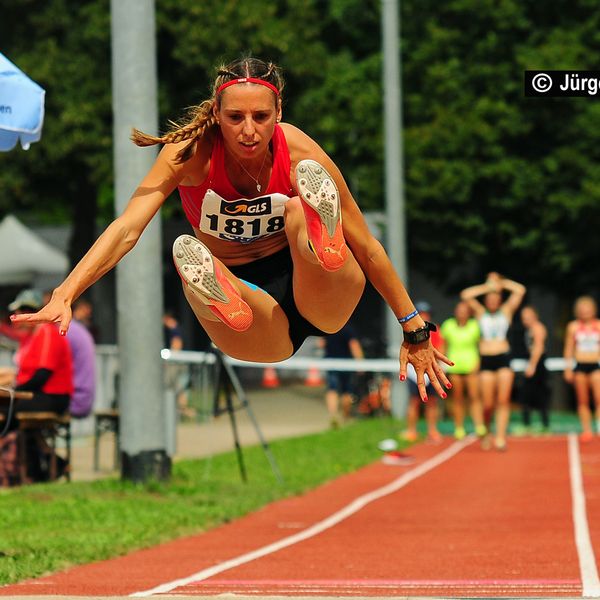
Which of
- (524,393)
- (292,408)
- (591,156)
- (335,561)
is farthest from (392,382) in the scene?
(335,561)

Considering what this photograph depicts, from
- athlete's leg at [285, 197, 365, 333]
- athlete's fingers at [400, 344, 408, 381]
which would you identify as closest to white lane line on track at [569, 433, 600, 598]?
athlete's fingers at [400, 344, 408, 381]

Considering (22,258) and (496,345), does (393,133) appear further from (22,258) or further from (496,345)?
(22,258)

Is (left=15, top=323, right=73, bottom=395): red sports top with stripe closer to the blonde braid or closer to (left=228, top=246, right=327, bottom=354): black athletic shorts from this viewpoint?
(left=228, top=246, right=327, bottom=354): black athletic shorts

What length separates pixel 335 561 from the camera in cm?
946

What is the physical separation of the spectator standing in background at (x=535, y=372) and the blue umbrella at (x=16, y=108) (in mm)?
11918

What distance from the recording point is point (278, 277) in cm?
689

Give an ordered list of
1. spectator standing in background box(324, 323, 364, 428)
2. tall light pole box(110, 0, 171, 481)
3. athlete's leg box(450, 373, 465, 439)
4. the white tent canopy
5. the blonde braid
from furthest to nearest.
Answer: the white tent canopy
spectator standing in background box(324, 323, 364, 428)
athlete's leg box(450, 373, 465, 439)
tall light pole box(110, 0, 171, 481)
the blonde braid

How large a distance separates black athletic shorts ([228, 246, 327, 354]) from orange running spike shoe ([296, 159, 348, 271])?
74cm

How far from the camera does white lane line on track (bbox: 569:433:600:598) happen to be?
7954mm

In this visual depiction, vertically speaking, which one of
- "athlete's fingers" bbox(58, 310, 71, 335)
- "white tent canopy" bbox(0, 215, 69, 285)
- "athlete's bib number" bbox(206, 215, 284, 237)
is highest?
"white tent canopy" bbox(0, 215, 69, 285)

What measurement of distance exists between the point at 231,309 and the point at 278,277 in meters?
0.59

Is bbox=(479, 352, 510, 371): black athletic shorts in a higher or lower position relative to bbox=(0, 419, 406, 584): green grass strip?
higher

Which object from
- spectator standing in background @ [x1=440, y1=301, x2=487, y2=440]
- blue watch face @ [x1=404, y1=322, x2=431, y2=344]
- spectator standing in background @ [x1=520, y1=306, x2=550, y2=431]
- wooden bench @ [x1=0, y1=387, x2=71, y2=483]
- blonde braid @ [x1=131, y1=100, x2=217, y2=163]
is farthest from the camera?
spectator standing in background @ [x1=520, y1=306, x2=550, y2=431]

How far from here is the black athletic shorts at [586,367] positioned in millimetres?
19344
